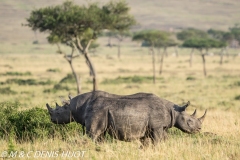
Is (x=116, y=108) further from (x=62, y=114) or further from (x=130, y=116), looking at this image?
(x=62, y=114)

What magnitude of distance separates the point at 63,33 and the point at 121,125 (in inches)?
921

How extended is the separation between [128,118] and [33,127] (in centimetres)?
278

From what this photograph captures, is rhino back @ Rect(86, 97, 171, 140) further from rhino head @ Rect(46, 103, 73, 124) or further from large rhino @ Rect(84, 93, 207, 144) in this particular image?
rhino head @ Rect(46, 103, 73, 124)

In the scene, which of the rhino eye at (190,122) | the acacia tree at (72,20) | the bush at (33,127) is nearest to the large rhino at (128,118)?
the rhino eye at (190,122)

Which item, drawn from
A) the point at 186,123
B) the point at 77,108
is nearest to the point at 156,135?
the point at 186,123

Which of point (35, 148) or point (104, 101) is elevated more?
point (104, 101)

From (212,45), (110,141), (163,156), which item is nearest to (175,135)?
(110,141)

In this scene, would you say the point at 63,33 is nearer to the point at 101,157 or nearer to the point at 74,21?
the point at 74,21

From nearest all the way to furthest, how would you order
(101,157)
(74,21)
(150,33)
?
(101,157) < (74,21) < (150,33)

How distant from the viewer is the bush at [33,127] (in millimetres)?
10445

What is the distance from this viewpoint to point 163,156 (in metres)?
8.15

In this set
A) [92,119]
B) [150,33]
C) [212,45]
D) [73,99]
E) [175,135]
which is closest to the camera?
[92,119]

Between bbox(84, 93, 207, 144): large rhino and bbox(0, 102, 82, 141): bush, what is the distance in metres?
1.62

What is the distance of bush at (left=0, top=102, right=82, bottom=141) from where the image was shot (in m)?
10.4
